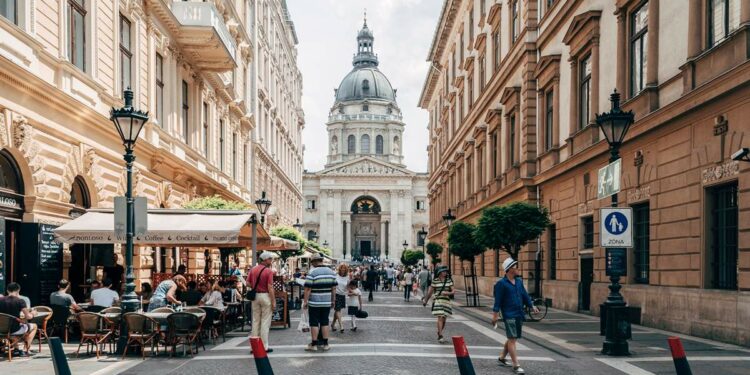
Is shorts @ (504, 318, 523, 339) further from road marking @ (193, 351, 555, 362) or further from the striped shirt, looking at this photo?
the striped shirt

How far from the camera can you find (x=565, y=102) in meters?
25.4

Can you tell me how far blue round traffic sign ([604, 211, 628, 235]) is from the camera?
1320 cm

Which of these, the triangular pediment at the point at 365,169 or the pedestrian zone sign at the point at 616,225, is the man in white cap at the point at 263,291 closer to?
the pedestrian zone sign at the point at 616,225

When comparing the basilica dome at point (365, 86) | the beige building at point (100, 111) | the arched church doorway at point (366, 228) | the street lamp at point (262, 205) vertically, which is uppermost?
the basilica dome at point (365, 86)

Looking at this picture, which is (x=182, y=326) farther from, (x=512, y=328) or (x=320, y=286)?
(x=512, y=328)

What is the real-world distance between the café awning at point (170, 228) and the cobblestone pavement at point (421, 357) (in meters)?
2.14

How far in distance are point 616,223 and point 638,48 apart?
7698mm

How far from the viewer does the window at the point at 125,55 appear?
2095 centimetres

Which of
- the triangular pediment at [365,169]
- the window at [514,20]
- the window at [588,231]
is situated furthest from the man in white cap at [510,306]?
the triangular pediment at [365,169]

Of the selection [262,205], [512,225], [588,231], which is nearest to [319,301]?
[512,225]

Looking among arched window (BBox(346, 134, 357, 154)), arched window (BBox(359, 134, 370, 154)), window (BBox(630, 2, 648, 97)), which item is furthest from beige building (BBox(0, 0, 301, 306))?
arched window (BBox(346, 134, 357, 154))

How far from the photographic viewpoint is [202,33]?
2584 cm

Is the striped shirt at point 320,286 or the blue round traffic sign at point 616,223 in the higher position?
the blue round traffic sign at point 616,223

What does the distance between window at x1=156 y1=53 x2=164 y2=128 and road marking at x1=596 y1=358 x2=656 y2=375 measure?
16.4 metres
